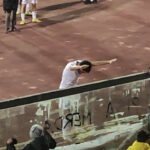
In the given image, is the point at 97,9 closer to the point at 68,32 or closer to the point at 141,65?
the point at 68,32

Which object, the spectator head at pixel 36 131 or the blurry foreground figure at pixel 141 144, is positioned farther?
the blurry foreground figure at pixel 141 144

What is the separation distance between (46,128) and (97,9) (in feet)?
30.8

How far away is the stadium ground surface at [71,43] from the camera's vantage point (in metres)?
12.2

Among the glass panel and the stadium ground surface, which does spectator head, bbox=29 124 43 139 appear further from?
the stadium ground surface

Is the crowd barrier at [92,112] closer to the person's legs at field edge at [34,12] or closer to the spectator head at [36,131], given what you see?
the spectator head at [36,131]

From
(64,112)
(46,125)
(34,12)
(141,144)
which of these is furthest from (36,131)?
(34,12)

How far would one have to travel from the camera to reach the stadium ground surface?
12.2 metres

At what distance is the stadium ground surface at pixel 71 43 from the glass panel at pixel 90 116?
9.23ft

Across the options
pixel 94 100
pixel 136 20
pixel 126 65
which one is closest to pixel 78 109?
pixel 94 100

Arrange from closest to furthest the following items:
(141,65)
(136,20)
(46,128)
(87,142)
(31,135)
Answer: (31,135) → (46,128) → (87,142) → (141,65) → (136,20)

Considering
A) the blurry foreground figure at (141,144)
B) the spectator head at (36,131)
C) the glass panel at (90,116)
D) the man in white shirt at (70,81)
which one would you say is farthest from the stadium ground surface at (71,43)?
the blurry foreground figure at (141,144)

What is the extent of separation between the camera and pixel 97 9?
1716 centimetres

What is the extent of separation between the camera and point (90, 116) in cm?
876

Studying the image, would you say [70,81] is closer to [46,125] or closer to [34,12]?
[46,125]
